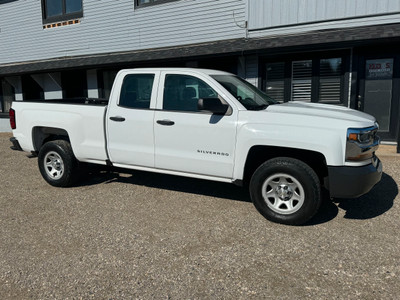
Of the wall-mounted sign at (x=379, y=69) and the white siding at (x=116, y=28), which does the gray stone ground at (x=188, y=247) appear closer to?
the wall-mounted sign at (x=379, y=69)

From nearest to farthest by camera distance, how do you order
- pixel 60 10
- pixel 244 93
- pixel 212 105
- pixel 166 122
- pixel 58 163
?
pixel 212 105, pixel 166 122, pixel 244 93, pixel 58 163, pixel 60 10

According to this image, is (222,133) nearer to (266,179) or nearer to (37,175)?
(266,179)

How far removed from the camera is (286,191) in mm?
4352

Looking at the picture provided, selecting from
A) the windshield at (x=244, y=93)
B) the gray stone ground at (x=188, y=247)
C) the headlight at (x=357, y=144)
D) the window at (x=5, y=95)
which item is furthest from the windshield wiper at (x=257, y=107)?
the window at (x=5, y=95)

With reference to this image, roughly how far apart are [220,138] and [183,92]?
958mm

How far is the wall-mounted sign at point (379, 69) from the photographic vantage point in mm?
8516

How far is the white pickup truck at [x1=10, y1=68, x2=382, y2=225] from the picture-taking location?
411cm

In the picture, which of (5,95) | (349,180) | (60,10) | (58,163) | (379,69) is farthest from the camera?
(5,95)

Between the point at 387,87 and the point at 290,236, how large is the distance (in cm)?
630

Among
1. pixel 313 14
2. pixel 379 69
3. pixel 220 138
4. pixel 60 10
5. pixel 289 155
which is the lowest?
pixel 289 155

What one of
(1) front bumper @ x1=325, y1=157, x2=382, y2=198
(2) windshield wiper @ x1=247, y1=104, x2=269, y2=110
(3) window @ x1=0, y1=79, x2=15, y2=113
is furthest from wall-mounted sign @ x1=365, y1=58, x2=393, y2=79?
(3) window @ x1=0, y1=79, x2=15, y2=113

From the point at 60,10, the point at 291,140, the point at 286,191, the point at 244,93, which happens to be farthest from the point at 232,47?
the point at 60,10

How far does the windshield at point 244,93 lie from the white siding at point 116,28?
494 centimetres

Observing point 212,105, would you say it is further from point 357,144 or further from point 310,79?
point 310,79
